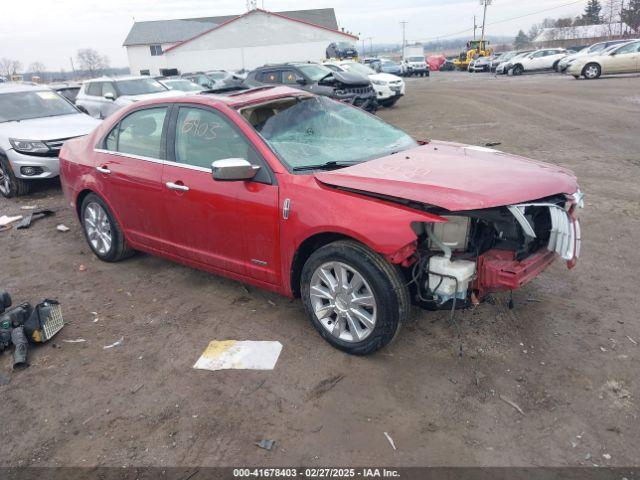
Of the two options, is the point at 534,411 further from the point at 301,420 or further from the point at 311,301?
the point at 311,301

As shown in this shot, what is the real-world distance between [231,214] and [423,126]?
10418 mm

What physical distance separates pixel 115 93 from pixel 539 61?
29.0 metres

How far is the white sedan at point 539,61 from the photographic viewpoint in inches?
1268

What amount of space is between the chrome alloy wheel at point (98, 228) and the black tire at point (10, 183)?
12.3 feet

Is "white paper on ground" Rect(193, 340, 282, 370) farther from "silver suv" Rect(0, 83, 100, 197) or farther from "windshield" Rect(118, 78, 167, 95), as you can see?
"windshield" Rect(118, 78, 167, 95)

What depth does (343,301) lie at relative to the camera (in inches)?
134

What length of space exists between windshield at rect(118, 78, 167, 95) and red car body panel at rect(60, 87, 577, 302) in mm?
8961

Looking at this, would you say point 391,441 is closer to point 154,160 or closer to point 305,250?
point 305,250

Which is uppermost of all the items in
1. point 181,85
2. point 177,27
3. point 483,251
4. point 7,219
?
point 177,27

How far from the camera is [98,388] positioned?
131 inches

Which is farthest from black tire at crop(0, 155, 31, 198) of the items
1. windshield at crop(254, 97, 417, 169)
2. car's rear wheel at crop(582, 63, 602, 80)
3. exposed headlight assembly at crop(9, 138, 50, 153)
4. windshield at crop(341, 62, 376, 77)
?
car's rear wheel at crop(582, 63, 602, 80)

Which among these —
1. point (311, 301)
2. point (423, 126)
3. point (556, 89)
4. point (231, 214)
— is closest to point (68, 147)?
point (231, 214)

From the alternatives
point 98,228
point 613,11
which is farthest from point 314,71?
point 613,11

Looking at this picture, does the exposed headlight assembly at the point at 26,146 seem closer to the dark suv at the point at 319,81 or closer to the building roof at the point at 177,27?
the dark suv at the point at 319,81
